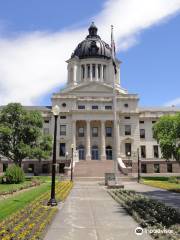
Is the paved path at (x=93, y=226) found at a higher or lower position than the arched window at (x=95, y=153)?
lower

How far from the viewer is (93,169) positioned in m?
53.8

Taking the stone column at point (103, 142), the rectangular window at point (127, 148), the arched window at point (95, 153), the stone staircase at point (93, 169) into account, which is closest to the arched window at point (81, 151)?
the arched window at point (95, 153)

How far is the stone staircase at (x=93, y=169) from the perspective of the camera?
166 feet

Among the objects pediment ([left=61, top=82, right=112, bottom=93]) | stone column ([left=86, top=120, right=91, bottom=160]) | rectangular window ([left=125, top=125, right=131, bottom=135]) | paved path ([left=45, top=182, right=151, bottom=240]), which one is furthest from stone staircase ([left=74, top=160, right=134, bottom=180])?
paved path ([left=45, top=182, right=151, bottom=240])

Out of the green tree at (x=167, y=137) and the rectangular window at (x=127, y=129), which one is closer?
the green tree at (x=167, y=137)

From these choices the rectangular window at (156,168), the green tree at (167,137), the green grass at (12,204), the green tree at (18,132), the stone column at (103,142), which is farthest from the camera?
the rectangular window at (156,168)

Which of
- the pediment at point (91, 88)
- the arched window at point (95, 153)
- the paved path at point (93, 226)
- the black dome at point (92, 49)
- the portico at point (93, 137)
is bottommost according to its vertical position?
the paved path at point (93, 226)

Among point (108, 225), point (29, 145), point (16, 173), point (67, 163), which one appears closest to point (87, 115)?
point (67, 163)

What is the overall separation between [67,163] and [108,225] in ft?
174

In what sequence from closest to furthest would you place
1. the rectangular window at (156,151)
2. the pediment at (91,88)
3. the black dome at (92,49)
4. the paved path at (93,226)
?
the paved path at (93,226) → the rectangular window at (156,151) → the pediment at (91,88) → the black dome at (92,49)

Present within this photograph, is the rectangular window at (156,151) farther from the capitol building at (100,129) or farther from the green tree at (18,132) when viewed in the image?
the green tree at (18,132)

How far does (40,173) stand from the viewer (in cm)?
6656

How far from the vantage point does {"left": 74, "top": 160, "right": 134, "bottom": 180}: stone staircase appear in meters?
50.4

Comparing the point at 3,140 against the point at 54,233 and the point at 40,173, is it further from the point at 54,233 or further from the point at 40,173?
the point at 54,233
